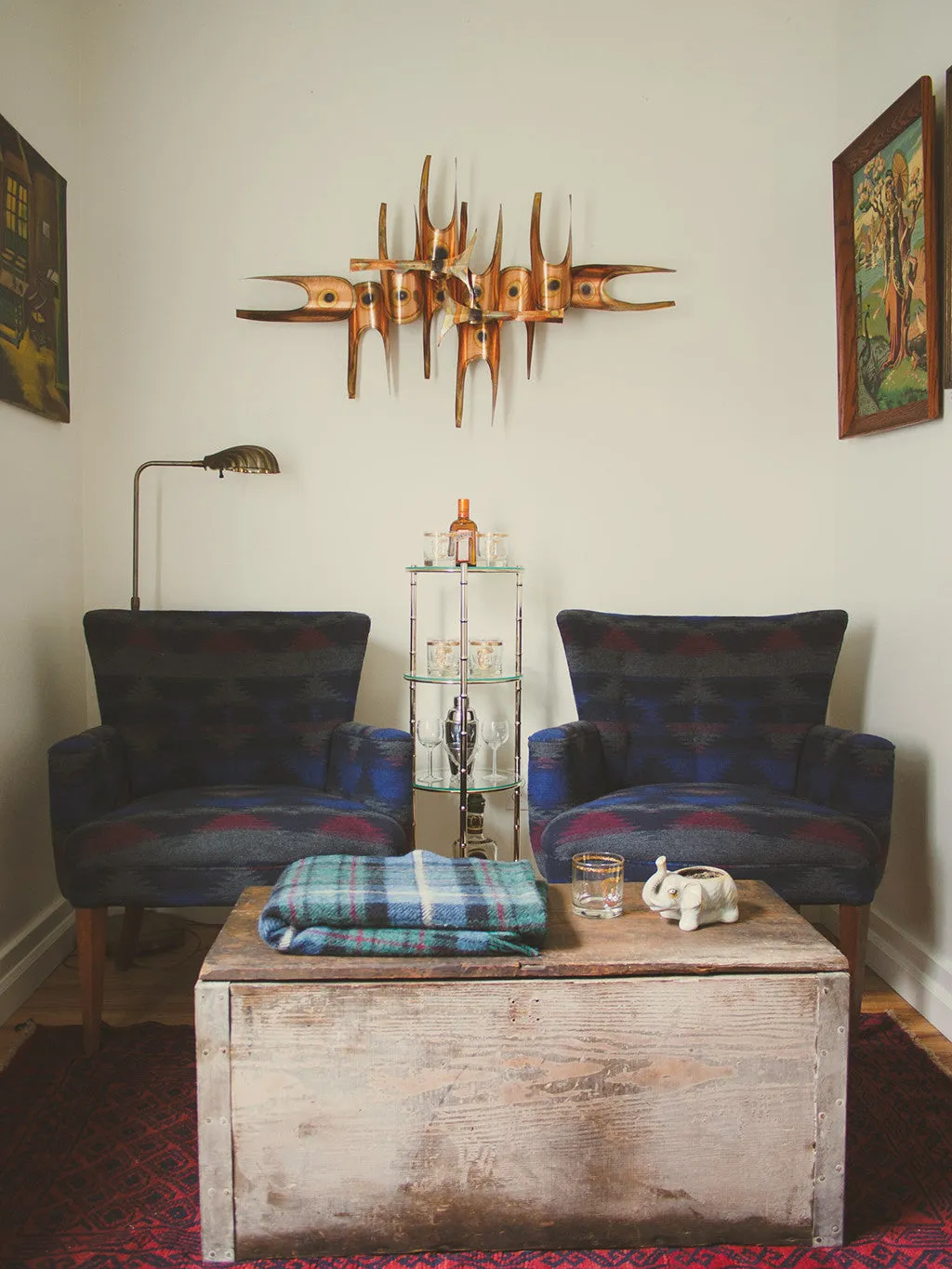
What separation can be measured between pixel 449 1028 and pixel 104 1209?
70 cm

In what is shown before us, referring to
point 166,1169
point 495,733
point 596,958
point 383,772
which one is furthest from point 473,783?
point 596,958

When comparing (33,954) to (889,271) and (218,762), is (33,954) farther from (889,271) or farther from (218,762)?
(889,271)

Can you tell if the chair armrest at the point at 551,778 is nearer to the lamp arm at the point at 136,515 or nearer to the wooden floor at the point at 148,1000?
the wooden floor at the point at 148,1000

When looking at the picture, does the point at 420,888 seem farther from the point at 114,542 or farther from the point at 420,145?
the point at 420,145

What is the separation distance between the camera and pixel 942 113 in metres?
2.67

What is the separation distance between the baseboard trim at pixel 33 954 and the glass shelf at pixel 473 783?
1.05 meters

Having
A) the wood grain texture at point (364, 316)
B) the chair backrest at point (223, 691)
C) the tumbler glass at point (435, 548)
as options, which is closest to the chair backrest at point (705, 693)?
the tumbler glass at point (435, 548)

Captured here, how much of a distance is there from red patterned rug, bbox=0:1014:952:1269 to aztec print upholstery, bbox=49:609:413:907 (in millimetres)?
349

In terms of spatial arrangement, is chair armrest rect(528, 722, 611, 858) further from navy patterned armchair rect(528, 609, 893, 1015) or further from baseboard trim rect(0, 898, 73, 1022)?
baseboard trim rect(0, 898, 73, 1022)

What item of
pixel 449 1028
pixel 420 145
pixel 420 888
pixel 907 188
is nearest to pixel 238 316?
pixel 420 145

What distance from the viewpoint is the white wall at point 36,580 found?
275 centimetres

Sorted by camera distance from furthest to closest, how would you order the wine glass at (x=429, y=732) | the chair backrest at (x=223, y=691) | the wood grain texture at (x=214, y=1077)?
the wine glass at (x=429, y=732) → the chair backrest at (x=223, y=691) → the wood grain texture at (x=214, y=1077)

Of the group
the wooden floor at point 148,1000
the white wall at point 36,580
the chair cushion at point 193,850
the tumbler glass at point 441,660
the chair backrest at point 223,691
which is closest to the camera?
the chair cushion at point 193,850

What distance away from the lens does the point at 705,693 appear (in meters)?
3.04
